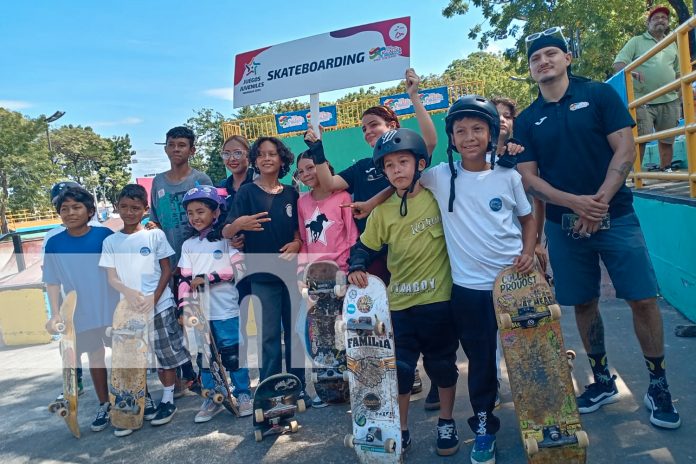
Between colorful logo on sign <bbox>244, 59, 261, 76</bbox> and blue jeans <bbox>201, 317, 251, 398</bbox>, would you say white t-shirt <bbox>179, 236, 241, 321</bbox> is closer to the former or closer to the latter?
blue jeans <bbox>201, 317, 251, 398</bbox>

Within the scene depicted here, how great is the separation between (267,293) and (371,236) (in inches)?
45.3

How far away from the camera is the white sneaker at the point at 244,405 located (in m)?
3.62

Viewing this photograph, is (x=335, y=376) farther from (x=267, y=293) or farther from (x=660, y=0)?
(x=660, y=0)

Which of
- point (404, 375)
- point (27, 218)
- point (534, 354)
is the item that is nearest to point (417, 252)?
point (404, 375)

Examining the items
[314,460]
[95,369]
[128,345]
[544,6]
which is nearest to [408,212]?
[314,460]

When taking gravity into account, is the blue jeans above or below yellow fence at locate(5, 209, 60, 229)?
below

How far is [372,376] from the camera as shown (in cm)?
267

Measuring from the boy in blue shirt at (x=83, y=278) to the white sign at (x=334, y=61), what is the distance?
1758 mm

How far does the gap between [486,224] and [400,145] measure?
64cm

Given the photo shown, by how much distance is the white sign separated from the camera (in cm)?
381

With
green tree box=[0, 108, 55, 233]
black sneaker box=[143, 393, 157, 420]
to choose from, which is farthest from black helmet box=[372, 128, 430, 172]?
green tree box=[0, 108, 55, 233]

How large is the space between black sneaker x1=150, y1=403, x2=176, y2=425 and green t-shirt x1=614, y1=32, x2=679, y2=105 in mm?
6114

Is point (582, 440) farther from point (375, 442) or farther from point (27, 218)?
point (27, 218)

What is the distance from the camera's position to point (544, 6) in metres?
15.8
